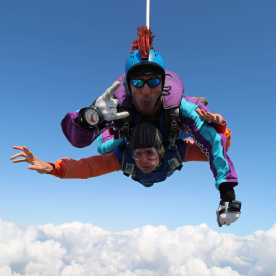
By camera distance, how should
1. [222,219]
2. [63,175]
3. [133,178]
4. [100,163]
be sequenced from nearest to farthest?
[222,219] → [63,175] → [100,163] → [133,178]

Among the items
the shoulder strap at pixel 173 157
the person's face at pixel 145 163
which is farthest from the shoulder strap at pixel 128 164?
the shoulder strap at pixel 173 157

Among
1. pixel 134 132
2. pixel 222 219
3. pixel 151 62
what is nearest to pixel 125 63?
pixel 151 62

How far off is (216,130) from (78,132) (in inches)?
81.4

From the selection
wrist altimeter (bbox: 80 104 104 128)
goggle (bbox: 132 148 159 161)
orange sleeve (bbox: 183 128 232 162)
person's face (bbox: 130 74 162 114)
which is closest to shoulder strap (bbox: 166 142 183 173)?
orange sleeve (bbox: 183 128 232 162)

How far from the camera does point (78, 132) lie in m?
4.24

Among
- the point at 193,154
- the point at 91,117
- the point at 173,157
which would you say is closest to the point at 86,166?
the point at 91,117

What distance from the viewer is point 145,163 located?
4922mm

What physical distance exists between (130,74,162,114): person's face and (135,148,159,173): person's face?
→ 2.50 ft

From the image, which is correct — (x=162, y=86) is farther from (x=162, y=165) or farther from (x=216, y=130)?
(x=162, y=165)

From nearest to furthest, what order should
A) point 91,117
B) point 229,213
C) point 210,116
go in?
point 229,213 < point 91,117 < point 210,116

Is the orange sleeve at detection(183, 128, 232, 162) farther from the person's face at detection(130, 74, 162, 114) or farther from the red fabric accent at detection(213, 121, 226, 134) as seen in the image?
the person's face at detection(130, 74, 162, 114)

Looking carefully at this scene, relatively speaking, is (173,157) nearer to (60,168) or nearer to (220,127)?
(220,127)

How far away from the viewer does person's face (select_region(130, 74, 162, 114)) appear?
4.31 metres

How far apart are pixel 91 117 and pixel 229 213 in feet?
7.50
